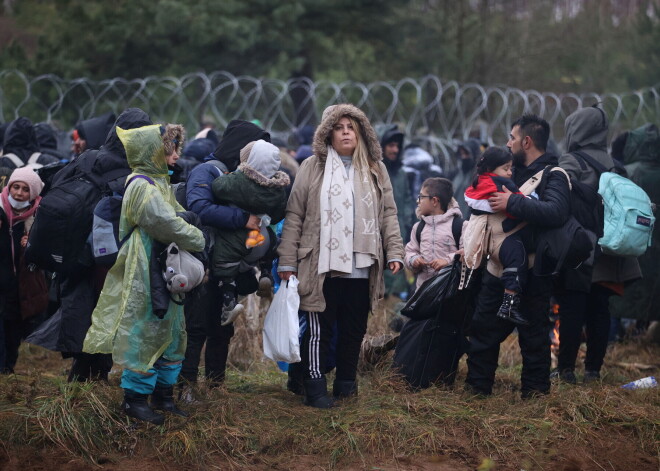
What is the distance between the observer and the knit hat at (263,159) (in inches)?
191

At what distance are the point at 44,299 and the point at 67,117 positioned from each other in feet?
36.1

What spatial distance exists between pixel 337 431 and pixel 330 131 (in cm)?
174

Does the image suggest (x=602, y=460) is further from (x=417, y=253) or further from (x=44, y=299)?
(x=44, y=299)

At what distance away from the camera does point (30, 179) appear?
588 cm

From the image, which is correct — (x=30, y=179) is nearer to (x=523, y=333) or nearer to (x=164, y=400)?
(x=164, y=400)

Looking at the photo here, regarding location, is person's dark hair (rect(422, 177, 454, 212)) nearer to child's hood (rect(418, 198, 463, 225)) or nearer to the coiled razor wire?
child's hood (rect(418, 198, 463, 225))

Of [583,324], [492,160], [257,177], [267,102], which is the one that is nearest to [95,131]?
[257,177]

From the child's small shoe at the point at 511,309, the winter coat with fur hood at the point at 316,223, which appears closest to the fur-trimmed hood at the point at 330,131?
the winter coat with fur hood at the point at 316,223

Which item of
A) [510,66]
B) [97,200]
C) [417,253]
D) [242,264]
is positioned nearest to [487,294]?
[417,253]

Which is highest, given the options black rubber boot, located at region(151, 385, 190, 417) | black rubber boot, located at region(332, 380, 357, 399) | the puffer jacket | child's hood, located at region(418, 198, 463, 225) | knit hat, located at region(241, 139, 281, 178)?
knit hat, located at region(241, 139, 281, 178)

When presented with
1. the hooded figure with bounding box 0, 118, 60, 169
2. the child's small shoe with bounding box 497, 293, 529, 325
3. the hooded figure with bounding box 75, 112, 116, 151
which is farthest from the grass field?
the hooded figure with bounding box 0, 118, 60, 169

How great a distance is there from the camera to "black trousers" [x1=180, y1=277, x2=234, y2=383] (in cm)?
501

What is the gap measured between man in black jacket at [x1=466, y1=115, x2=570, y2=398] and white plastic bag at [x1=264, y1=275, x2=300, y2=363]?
122cm

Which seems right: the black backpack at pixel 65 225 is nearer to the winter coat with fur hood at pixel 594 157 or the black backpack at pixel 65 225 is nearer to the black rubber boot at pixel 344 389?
the black rubber boot at pixel 344 389
